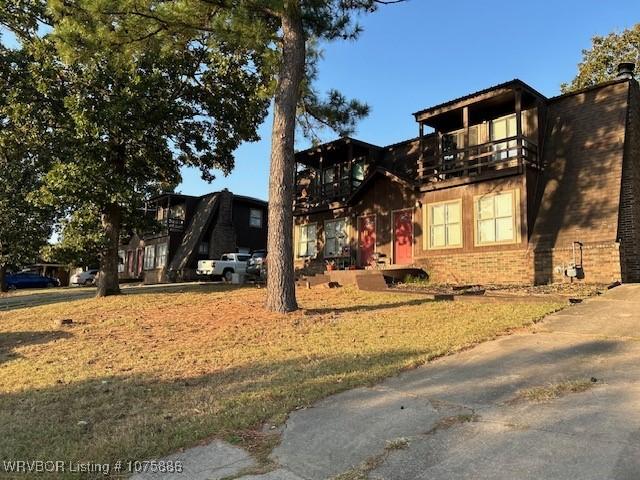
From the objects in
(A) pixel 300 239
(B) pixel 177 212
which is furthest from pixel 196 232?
(A) pixel 300 239

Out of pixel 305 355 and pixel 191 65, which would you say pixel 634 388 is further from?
pixel 191 65

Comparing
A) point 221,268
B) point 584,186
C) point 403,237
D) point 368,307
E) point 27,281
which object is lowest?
point 27,281

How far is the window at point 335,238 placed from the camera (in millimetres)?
22969

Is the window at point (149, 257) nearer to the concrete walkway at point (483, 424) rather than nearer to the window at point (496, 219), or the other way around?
the window at point (496, 219)

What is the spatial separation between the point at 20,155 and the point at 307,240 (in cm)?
1324

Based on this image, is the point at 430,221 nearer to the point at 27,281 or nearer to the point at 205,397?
the point at 205,397

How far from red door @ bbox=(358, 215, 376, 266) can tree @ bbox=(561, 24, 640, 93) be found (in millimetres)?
15046

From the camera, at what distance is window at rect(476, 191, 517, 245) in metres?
16.9

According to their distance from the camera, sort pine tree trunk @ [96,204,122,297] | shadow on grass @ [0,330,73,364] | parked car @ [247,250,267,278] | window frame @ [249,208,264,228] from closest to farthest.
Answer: shadow on grass @ [0,330,73,364] → pine tree trunk @ [96,204,122,297] → parked car @ [247,250,267,278] → window frame @ [249,208,264,228]

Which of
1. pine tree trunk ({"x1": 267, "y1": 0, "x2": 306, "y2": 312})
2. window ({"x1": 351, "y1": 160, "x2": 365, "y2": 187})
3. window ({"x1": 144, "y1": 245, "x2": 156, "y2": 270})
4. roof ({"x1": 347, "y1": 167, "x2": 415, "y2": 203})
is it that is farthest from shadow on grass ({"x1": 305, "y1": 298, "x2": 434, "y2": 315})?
window ({"x1": 144, "y1": 245, "x2": 156, "y2": 270})

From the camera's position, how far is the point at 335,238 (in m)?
23.4

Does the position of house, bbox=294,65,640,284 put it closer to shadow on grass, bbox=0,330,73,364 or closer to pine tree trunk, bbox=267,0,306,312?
pine tree trunk, bbox=267,0,306,312

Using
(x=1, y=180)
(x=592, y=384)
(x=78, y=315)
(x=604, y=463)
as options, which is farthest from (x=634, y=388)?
(x=1, y=180)

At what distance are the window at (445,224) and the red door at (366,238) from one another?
3.02 m
